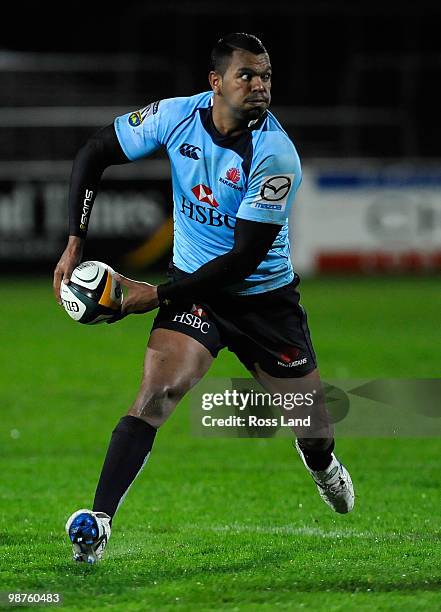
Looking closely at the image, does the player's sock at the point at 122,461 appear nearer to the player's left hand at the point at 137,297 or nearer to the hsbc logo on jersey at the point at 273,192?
the player's left hand at the point at 137,297

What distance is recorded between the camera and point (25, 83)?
2355 cm

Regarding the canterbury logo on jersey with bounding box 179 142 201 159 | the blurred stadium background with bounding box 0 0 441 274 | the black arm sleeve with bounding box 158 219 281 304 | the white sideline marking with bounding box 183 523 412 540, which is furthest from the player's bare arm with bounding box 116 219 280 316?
the blurred stadium background with bounding box 0 0 441 274

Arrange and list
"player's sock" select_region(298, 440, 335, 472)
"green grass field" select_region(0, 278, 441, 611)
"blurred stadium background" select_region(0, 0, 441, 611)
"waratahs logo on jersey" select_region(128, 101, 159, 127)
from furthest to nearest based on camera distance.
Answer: "player's sock" select_region(298, 440, 335, 472)
"waratahs logo on jersey" select_region(128, 101, 159, 127)
"blurred stadium background" select_region(0, 0, 441, 611)
"green grass field" select_region(0, 278, 441, 611)

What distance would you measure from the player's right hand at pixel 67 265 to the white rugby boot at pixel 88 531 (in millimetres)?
1018

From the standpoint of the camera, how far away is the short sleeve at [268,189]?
5.45m

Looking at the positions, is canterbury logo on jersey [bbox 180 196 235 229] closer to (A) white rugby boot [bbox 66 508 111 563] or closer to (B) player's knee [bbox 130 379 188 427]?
(B) player's knee [bbox 130 379 188 427]

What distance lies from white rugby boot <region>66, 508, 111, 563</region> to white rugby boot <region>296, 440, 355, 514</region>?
142 centimetres

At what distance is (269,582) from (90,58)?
21529mm

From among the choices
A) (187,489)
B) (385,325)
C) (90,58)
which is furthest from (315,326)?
(90,58)

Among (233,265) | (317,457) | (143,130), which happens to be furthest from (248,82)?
(317,457)

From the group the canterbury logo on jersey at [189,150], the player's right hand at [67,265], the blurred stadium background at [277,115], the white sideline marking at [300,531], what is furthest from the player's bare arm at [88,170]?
the blurred stadium background at [277,115]

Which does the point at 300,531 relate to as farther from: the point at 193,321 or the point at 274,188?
the point at 274,188

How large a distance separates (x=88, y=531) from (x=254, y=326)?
1.30 m

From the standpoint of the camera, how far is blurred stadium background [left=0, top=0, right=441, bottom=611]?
5375mm
